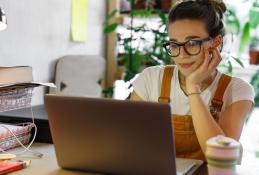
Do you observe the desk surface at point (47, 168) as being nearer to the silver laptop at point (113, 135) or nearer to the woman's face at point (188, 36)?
the silver laptop at point (113, 135)

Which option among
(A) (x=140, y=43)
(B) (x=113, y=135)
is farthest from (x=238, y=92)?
(A) (x=140, y=43)

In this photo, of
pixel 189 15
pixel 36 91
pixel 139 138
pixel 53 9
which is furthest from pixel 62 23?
pixel 139 138

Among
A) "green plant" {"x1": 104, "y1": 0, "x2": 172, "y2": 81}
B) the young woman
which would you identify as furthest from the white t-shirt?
"green plant" {"x1": 104, "y1": 0, "x2": 172, "y2": 81}

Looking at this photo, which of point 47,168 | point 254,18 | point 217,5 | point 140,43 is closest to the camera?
point 47,168

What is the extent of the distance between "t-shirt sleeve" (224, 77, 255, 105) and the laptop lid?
54 cm

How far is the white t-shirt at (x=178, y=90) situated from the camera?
1.45 metres

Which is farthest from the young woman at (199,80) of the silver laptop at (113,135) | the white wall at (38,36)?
the white wall at (38,36)

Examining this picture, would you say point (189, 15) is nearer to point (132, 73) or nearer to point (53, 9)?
point (53, 9)

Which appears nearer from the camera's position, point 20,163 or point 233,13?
point 20,163

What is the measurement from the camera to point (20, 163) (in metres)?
1.15

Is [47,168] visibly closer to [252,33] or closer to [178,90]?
[178,90]

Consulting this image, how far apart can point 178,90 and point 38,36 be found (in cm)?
78

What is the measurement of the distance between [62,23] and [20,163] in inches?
44.9

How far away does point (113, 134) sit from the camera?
3.34 feet
